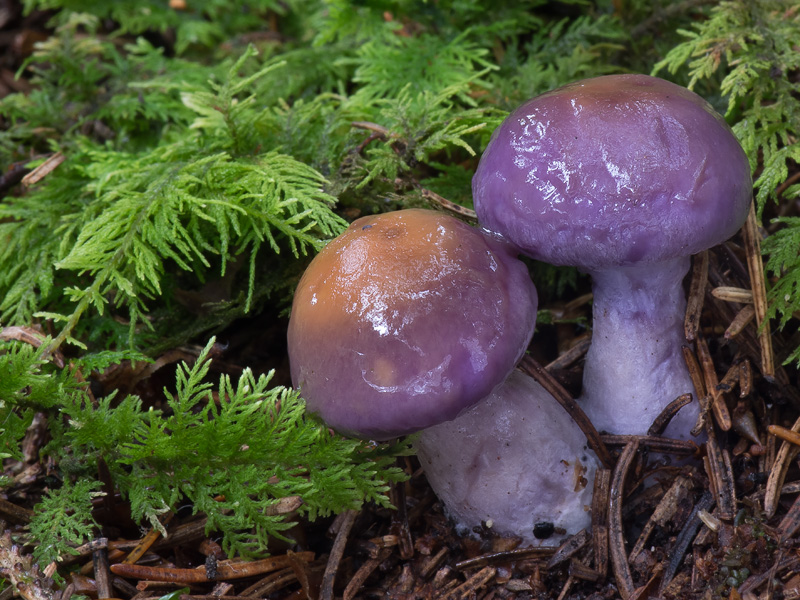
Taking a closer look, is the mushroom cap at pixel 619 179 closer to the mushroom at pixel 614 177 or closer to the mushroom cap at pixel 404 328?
the mushroom at pixel 614 177

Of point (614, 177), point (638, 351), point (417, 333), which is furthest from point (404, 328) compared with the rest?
point (638, 351)

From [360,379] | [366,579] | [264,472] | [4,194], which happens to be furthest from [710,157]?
[4,194]

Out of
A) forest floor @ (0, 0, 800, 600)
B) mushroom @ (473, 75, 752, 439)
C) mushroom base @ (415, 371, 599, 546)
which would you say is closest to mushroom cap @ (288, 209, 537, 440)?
mushroom @ (473, 75, 752, 439)

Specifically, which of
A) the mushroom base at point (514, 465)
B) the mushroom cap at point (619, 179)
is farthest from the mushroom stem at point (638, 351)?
the mushroom cap at point (619, 179)

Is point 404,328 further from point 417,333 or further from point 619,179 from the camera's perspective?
point 619,179

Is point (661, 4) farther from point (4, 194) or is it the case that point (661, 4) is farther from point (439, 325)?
point (4, 194)

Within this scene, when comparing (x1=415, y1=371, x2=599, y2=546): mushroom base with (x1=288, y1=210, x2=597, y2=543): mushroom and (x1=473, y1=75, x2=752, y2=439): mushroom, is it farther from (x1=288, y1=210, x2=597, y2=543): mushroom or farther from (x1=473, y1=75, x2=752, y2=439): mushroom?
(x1=473, y1=75, x2=752, y2=439): mushroom
